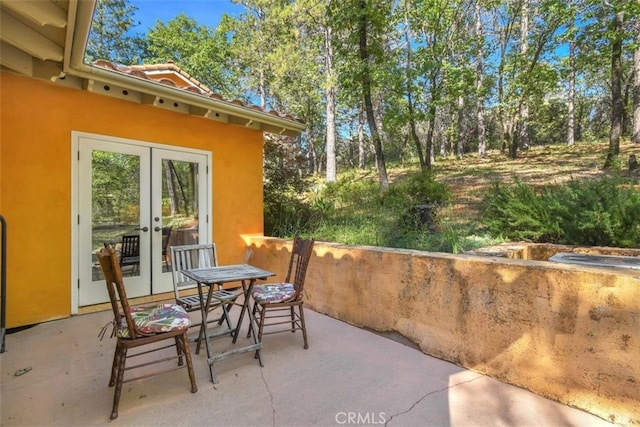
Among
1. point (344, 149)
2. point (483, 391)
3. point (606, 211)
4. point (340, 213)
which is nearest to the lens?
point (483, 391)

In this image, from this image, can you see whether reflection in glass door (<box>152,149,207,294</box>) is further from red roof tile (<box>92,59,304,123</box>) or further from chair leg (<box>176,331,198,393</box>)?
chair leg (<box>176,331,198,393</box>)

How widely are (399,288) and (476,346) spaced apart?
78 cm

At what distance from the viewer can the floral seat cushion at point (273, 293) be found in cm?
283

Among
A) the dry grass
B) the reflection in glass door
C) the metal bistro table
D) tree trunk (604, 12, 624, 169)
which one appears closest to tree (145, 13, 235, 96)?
the dry grass

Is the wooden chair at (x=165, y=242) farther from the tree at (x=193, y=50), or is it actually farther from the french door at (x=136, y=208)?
the tree at (x=193, y=50)

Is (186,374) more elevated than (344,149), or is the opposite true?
(344,149)

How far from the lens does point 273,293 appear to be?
116 inches

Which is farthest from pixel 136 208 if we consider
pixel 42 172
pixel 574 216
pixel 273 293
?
pixel 574 216

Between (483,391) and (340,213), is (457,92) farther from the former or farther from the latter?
(483,391)

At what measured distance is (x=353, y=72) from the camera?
778cm

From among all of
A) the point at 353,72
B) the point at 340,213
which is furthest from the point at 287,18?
the point at 340,213

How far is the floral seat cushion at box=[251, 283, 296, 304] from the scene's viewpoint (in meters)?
2.83

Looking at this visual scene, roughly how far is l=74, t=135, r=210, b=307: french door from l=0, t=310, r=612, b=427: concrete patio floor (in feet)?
3.62

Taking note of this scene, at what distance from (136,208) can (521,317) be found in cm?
421
